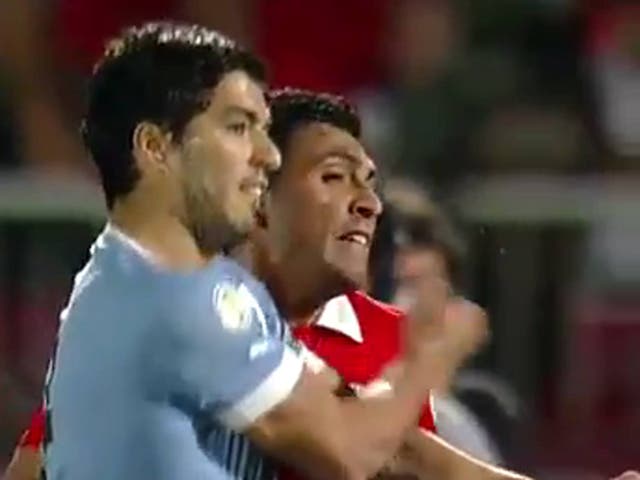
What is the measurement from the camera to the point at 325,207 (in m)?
3.83

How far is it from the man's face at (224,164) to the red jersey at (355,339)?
514 mm

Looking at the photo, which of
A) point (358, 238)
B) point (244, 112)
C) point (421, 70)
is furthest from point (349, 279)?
point (421, 70)

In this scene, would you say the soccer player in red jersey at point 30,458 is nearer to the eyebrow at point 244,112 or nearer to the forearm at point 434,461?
the forearm at point 434,461

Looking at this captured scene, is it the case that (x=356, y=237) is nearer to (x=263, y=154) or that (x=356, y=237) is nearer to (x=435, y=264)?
(x=263, y=154)

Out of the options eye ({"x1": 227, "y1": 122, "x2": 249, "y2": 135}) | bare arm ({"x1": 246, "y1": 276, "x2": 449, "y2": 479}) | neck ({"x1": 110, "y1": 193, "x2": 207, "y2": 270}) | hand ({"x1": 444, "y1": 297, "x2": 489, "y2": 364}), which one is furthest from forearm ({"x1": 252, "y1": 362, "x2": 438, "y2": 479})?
eye ({"x1": 227, "y1": 122, "x2": 249, "y2": 135})

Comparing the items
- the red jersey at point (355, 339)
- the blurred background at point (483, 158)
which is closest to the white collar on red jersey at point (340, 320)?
the red jersey at point (355, 339)

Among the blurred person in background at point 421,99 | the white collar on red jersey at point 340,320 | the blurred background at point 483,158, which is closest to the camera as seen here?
the white collar on red jersey at point 340,320

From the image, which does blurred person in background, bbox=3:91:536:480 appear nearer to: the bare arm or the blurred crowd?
the bare arm

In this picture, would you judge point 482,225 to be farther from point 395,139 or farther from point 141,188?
point 141,188

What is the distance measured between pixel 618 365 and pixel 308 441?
339 cm

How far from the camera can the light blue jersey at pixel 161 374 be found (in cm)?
322

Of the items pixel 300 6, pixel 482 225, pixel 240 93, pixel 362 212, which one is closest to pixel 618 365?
pixel 482 225

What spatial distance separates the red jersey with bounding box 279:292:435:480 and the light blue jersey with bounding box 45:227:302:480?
52cm

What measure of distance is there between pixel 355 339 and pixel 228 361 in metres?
0.67
